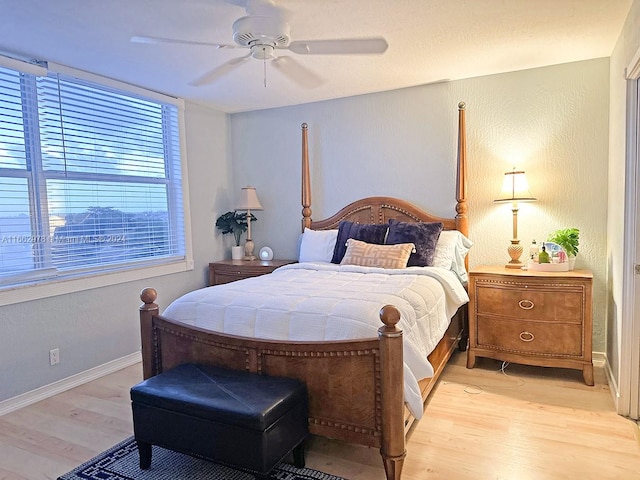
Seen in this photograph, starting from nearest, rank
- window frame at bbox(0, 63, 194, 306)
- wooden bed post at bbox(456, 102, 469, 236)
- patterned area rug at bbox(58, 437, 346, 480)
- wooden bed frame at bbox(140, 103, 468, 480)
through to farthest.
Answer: wooden bed frame at bbox(140, 103, 468, 480), patterned area rug at bbox(58, 437, 346, 480), window frame at bbox(0, 63, 194, 306), wooden bed post at bbox(456, 102, 469, 236)

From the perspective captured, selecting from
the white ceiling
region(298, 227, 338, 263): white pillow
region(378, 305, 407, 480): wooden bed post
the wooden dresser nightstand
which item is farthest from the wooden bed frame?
region(298, 227, 338, 263): white pillow

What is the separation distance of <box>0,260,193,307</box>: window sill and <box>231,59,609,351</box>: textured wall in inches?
49.2

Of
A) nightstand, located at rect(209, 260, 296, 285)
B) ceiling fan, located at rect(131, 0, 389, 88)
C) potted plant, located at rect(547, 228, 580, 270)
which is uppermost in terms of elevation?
ceiling fan, located at rect(131, 0, 389, 88)

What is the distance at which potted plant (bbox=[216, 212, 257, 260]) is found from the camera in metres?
4.64

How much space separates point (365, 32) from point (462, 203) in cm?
166

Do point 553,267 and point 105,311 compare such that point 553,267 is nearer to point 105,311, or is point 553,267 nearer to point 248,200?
point 248,200

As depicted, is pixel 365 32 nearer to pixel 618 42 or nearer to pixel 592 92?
pixel 618 42

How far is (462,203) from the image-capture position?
370 cm

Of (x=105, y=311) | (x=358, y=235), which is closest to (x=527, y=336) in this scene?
(x=358, y=235)

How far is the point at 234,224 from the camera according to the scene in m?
4.71

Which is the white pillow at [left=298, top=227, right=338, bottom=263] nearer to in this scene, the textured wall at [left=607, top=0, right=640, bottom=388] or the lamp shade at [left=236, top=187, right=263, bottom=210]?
the lamp shade at [left=236, top=187, right=263, bottom=210]

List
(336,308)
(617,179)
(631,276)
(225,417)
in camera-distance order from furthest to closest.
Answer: (617,179) < (631,276) < (336,308) < (225,417)

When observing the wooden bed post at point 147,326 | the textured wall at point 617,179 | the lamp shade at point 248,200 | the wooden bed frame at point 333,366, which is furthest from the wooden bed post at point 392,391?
the lamp shade at point 248,200

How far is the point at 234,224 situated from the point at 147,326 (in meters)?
2.33
